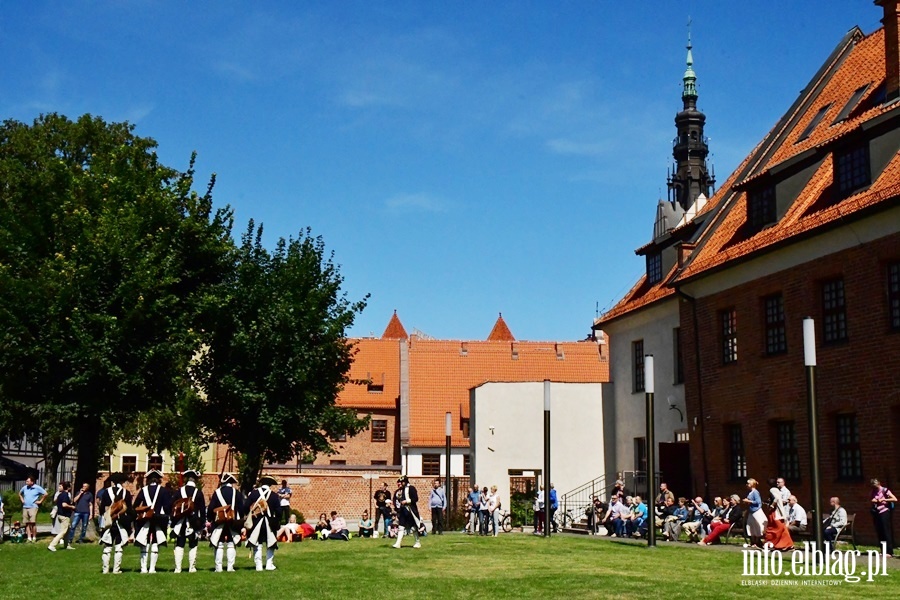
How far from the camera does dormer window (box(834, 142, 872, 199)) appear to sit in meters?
25.1

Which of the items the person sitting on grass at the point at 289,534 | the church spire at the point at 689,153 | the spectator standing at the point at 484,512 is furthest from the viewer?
the church spire at the point at 689,153

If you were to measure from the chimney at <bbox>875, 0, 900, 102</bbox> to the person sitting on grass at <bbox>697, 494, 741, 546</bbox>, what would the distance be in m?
10.3

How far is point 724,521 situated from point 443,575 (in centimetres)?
1131

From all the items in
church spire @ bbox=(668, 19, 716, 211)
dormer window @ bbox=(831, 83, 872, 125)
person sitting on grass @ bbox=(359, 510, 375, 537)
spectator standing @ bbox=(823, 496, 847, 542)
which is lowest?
person sitting on grass @ bbox=(359, 510, 375, 537)

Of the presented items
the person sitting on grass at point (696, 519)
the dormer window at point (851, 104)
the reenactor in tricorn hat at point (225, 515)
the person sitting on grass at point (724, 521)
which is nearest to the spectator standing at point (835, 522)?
the person sitting on grass at point (724, 521)

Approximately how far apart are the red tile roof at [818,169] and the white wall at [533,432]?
366 inches

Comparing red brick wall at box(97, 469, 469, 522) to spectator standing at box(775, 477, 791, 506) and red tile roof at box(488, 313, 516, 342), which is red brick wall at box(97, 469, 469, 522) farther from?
red tile roof at box(488, 313, 516, 342)

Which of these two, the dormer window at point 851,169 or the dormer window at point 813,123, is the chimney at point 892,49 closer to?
the dormer window at point 851,169

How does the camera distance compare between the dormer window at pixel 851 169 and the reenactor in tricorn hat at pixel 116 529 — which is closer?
the reenactor in tricorn hat at pixel 116 529

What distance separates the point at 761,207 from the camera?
29.8 m

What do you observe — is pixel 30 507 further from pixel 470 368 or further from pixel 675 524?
pixel 470 368

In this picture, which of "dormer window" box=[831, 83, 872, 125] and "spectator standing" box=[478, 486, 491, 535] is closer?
"dormer window" box=[831, 83, 872, 125]

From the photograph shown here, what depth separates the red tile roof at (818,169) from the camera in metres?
24.7

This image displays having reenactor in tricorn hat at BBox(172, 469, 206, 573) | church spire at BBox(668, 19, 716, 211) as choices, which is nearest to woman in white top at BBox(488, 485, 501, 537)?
reenactor in tricorn hat at BBox(172, 469, 206, 573)
